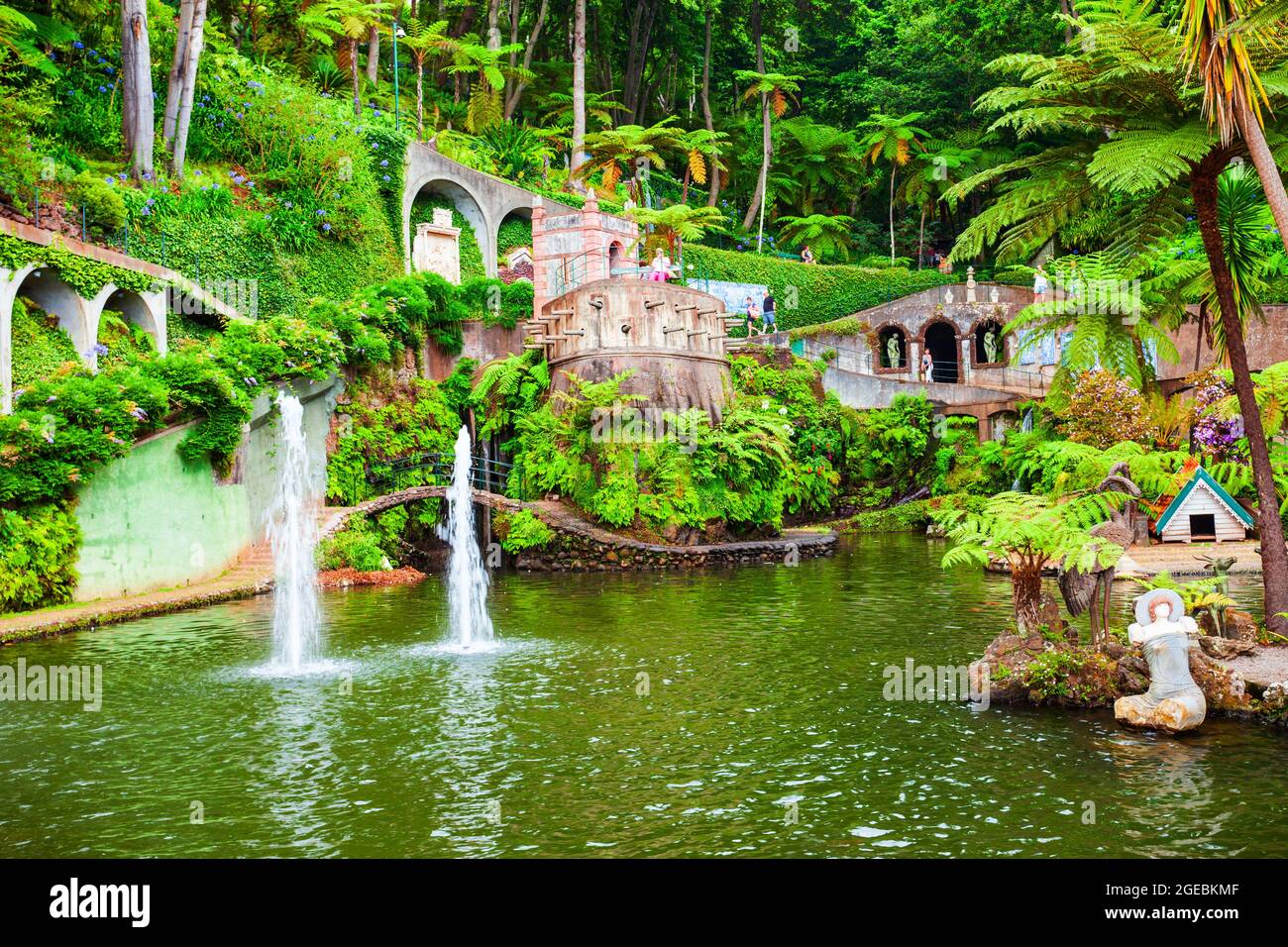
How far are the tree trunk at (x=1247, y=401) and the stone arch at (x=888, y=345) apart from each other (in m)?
29.1

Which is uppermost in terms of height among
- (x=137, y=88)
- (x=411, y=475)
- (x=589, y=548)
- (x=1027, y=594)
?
(x=137, y=88)

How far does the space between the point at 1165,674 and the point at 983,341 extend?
37.2 meters

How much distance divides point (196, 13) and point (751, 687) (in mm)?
23291

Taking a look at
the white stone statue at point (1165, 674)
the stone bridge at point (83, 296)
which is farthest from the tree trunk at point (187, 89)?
the white stone statue at point (1165, 674)

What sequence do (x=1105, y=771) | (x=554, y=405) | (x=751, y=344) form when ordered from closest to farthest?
(x=1105, y=771) → (x=554, y=405) → (x=751, y=344)

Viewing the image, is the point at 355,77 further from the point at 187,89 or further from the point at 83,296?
the point at 83,296

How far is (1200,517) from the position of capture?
72.1 ft

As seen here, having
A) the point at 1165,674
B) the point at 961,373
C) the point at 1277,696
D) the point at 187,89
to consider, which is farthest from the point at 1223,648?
the point at 961,373

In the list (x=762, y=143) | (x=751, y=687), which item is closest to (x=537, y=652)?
(x=751, y=687)

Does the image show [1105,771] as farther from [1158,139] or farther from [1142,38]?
[1142,38]

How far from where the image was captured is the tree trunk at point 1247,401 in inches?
444

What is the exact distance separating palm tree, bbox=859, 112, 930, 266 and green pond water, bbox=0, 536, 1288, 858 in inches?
1409

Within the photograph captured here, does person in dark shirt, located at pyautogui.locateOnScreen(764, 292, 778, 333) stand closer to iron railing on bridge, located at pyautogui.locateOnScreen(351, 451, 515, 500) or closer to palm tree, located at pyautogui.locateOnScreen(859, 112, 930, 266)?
palm tree, located at pyautogui.locateOnScreen(859, 112, 930, 266)

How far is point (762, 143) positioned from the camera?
156ft
